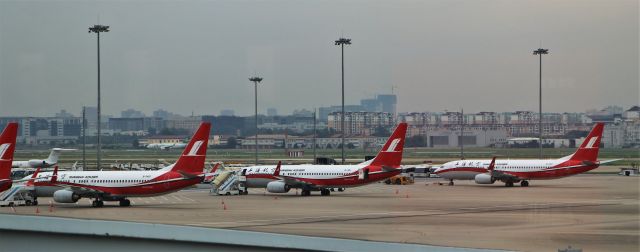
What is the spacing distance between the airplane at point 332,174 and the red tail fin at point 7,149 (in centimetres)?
3125

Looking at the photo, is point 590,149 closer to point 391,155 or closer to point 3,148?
point 391,155

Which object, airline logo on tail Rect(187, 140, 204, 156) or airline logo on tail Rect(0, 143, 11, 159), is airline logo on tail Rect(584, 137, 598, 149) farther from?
airline logo on tail Rect(0, 143, 11, 159)

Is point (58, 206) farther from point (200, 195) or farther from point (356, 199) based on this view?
point (356, 199)

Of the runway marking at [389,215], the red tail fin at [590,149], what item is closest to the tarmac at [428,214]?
the runway marking at [389,215]

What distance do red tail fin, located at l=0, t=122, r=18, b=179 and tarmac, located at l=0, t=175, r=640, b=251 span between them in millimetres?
5903

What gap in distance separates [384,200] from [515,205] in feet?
38.7

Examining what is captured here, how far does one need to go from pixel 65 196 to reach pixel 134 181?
5.53 meters

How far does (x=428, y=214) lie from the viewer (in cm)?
5950

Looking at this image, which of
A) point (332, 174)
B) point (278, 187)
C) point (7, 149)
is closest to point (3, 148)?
point (7, 149)

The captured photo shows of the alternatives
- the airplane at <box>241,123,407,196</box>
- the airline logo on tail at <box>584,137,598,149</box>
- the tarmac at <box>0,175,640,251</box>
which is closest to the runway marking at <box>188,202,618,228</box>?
the tarmac at <box>0,175,640,251</box>

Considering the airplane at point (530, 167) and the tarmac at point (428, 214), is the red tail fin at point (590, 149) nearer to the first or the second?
the airplane at point (530, 167)

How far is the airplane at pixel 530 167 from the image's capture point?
318ft

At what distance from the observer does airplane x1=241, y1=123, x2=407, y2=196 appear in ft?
266

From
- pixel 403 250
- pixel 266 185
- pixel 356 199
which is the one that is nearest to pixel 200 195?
pixel 266 185
